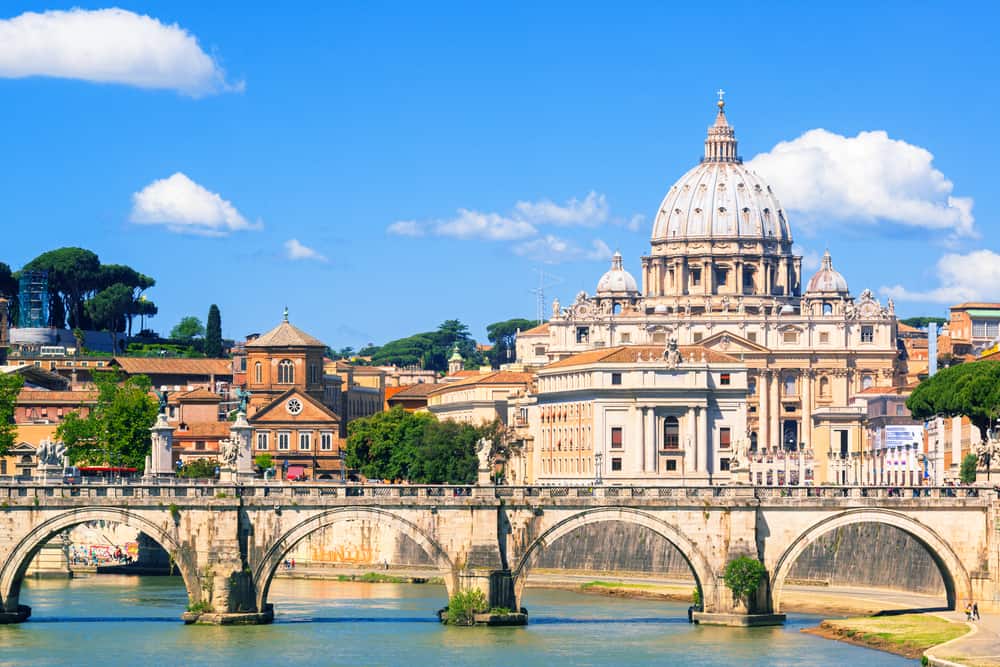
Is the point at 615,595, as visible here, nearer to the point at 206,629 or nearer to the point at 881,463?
the point at 206,629

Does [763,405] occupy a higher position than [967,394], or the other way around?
[763,405]

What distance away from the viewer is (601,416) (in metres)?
140

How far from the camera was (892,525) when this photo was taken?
7644cm

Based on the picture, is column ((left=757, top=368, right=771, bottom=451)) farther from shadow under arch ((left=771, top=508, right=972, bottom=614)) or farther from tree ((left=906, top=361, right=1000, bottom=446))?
shadow under arch ((left=771, top=508, right=972, bottom=614))

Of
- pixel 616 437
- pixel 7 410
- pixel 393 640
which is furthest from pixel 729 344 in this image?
pixel 393 640

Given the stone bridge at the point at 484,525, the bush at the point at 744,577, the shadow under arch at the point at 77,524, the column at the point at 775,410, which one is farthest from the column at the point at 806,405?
the shadow under arch at the point at 77,524

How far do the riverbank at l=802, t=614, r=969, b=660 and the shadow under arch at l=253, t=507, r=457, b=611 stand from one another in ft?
38.6

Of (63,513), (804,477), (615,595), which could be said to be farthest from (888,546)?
(804,477)

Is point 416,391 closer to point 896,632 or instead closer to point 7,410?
point 7,410

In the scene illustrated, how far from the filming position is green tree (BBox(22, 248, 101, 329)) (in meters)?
193

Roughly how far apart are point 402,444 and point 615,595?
1829 inches

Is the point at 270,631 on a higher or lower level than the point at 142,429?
lower

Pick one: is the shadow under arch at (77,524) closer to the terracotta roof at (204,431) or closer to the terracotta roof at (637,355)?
the terracotta roof at (637,355)

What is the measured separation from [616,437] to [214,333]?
197 feet
